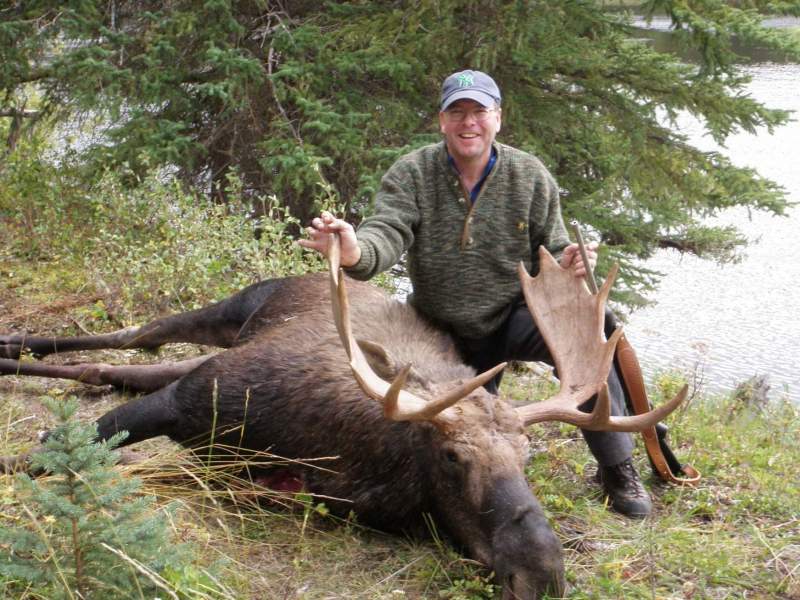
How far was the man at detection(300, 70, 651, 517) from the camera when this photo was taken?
3930mm

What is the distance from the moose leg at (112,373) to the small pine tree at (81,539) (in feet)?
7.77

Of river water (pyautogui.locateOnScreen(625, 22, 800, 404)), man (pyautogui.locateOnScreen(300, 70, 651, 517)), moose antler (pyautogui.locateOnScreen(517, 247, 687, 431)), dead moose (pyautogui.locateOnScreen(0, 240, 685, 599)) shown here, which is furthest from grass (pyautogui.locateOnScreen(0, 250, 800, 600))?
river water (pyautogui.locateOnScreen(625, 22, 800, 404))

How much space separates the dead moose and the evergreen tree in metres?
2.77

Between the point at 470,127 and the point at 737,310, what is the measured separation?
7499 millimetres

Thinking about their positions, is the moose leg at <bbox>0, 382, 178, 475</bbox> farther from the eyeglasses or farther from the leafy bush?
the leafy bush

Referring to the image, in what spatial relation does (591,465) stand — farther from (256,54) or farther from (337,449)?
(256,54)

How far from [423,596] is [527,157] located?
1965mm

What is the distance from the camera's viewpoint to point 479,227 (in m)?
4.11

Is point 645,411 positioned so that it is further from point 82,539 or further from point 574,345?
point 82,539

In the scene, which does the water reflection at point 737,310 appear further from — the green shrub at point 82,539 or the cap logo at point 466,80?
the green shrub at point 82,539

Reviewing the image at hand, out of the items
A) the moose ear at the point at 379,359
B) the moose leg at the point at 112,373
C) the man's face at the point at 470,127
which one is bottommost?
the moose leg at the point at 112,373

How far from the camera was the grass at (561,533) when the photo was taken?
3.21 m

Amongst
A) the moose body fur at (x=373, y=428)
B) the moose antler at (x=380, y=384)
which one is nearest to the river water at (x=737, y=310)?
the moose body fur at (x=373, y=428)

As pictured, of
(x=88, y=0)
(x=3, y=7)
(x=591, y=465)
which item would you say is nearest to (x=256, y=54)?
(x=88, y=0)
